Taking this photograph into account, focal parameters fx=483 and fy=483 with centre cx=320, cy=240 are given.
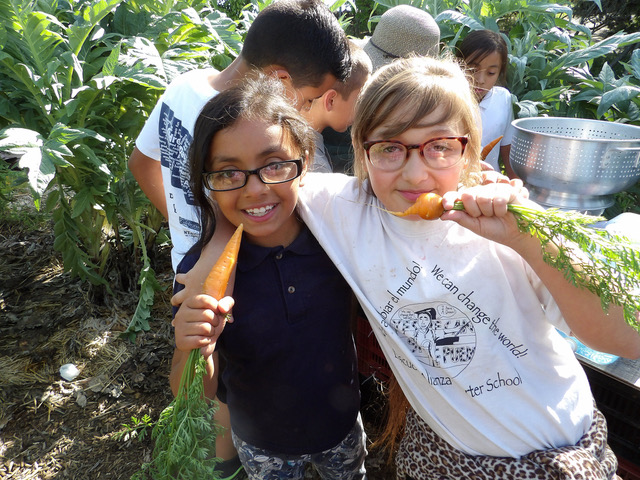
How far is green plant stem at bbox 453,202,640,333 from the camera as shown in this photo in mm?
1053

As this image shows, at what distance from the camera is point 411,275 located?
140cm

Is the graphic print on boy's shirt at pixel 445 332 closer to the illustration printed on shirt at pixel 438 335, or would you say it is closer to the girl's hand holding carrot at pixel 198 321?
the illustration printed on shirt at pixel 438 335

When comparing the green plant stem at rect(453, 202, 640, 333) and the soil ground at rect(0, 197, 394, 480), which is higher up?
the green plant stem at rect(453, 202, 640, 333)

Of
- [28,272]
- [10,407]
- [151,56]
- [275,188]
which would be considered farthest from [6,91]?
[275,188]

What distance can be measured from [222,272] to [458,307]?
66 centimetres

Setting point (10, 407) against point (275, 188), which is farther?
point (10, 407)

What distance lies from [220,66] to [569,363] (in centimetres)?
345

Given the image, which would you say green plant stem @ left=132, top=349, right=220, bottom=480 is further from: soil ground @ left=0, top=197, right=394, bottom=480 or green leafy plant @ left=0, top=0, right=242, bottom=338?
green leafy plant @ left=0, top=0, right=242, bottom=338

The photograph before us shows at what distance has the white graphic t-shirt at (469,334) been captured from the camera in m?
1.28

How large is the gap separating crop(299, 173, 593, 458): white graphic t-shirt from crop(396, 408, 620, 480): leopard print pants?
30mm

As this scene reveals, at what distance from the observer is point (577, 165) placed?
1.86 m

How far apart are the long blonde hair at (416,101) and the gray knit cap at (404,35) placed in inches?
69.5

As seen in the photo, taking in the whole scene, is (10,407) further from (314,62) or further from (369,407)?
(314,62)

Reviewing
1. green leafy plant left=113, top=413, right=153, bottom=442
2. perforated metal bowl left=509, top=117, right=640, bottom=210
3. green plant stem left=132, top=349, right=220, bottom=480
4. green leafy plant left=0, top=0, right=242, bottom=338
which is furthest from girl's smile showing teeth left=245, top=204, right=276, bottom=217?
green leafy plant left=0, top=0, right=242, bottom=338
